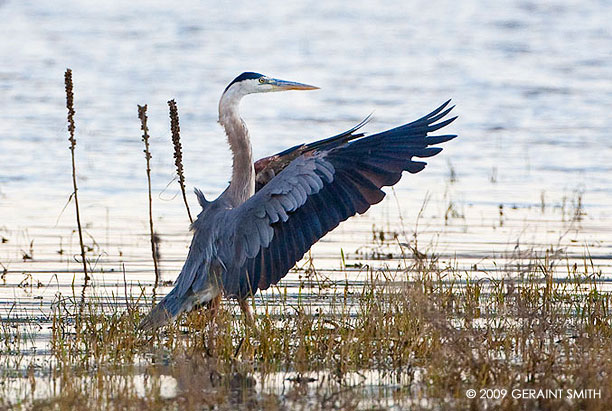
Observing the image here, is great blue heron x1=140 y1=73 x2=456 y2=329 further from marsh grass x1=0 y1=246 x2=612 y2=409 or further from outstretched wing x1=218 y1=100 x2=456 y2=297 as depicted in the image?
marsh grass x1=0 y1=246 x2=612 y2=409

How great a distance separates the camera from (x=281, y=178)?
6.72 metres

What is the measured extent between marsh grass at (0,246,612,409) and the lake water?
1.42 ft

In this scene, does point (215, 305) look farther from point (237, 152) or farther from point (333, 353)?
point (237, 152)

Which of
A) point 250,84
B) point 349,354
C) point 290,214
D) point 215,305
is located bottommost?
point 349,354

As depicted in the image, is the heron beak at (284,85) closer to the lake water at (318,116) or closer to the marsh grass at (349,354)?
the lake water at (318,116)

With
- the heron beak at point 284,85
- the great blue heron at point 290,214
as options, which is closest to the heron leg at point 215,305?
the great blue heron at point 290,214

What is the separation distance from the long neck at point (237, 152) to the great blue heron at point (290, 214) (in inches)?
14.4

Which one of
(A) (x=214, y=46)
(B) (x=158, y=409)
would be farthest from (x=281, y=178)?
(A) (x=214, y=46)

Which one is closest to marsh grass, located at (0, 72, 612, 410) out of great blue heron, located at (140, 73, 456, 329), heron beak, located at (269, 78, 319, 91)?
great blue heron, located at (140, 73, 456, 329)

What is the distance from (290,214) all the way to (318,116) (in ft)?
32.8

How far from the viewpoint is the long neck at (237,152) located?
7.44 metres

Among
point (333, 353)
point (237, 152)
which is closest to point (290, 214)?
point (237, 152)

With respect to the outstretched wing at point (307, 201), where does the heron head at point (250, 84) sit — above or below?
above

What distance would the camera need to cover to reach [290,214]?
666 centimetres
